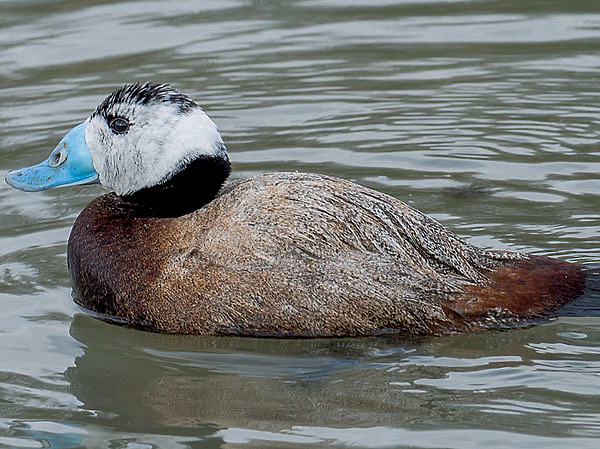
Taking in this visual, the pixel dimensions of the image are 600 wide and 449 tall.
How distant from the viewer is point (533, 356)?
487cm

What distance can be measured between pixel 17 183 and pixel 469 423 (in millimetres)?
2686

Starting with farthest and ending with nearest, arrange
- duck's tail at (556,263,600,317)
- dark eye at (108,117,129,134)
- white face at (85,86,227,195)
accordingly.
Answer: dark eye at (108,117,129,134)
white face at (85,86,227,195)
duck's tail at (556,263,600,317)

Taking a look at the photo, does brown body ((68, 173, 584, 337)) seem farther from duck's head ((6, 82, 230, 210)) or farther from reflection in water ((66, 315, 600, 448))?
duck's head ((6, 82, 230, 210))

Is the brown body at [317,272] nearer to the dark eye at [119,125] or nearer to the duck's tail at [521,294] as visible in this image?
the duck's tail at [521,294]

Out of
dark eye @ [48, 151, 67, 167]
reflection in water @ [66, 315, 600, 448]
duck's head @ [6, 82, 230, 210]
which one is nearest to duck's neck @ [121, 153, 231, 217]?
duck's head @ [6, 82, 230, 210]

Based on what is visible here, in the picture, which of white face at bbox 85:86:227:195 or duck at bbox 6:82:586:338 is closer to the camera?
duck at bbox 6:82:586:338

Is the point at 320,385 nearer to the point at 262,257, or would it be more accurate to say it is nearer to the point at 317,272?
the point at 317,272

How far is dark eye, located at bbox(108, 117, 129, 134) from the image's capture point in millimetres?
5367

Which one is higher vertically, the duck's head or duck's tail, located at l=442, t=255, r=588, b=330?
the duck's head

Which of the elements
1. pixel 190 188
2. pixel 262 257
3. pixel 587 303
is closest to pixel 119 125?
pixel 190 188

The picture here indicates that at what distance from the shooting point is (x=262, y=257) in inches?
195

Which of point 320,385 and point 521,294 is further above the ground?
→ point 521,294

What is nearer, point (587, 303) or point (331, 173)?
point (587, 303)

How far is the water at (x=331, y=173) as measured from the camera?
174 inches
